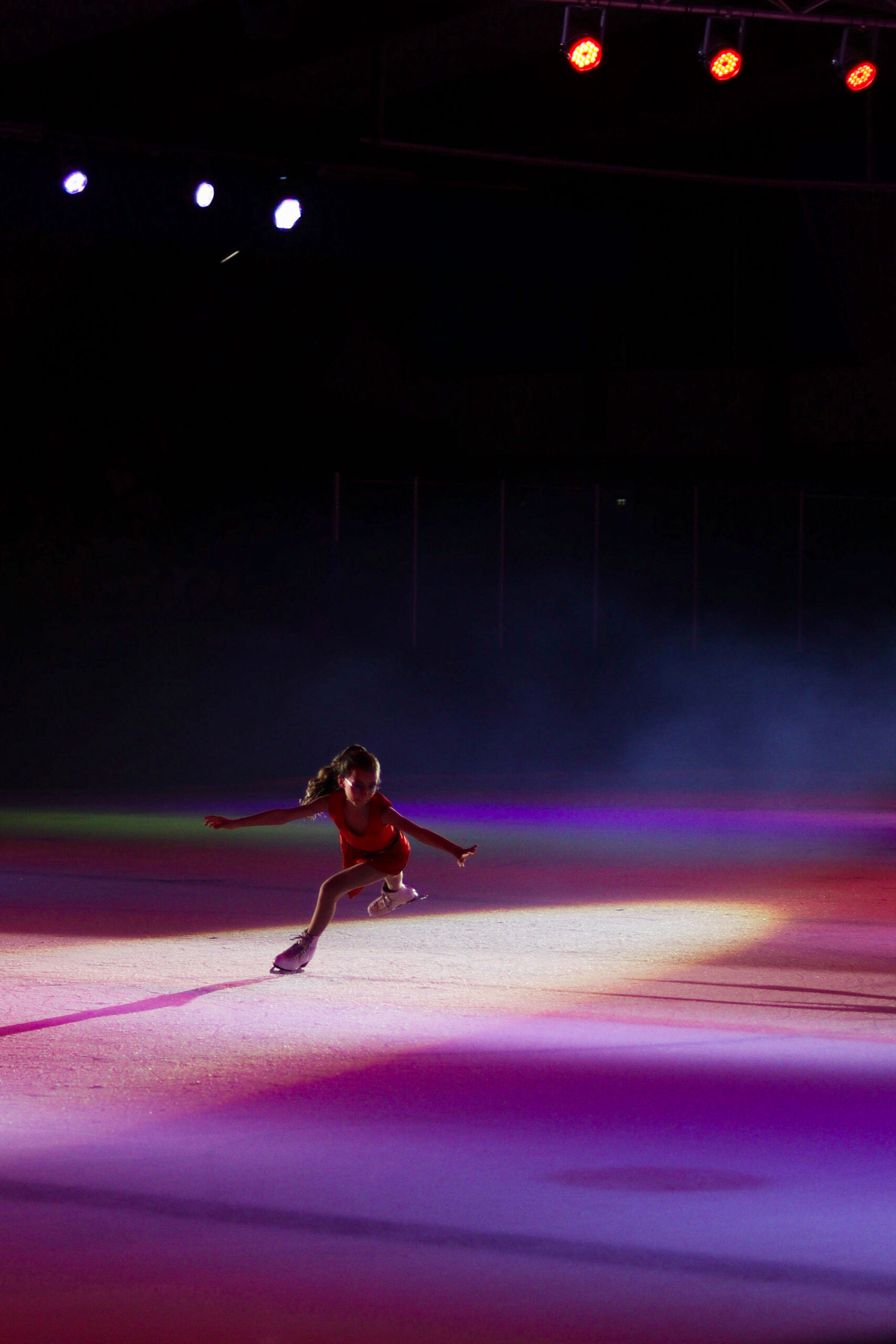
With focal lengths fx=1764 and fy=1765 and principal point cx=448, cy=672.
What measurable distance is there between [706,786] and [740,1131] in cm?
1669

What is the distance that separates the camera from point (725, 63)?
14.9 metres

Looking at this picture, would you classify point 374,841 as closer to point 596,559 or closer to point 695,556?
point 596,559

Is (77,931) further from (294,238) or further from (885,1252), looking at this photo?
(294,238)

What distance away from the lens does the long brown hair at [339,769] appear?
29.2ft

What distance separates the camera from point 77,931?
417 inches

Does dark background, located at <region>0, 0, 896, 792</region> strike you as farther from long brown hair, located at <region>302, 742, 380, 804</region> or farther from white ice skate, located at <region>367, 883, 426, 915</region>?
long brown hair, located at <region>302, 742, 380, 804</region>

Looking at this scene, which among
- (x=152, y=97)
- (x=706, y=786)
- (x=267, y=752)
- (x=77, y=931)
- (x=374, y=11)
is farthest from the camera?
(x=267, y=752)

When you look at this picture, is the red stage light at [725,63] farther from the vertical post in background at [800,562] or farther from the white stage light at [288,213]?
the vertical post in background at [800,562]

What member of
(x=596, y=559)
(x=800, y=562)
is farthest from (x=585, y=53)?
(x=800, y=562)

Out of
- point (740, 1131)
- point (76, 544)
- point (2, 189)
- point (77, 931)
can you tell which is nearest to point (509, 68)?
point (2, 189)

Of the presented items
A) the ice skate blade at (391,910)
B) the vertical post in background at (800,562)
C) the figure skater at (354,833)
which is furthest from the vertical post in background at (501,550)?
the figure skater at (354,833)

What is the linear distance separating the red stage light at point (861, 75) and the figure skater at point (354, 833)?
891 cm

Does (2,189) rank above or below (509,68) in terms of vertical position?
below

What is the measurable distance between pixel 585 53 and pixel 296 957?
28.7 ft
